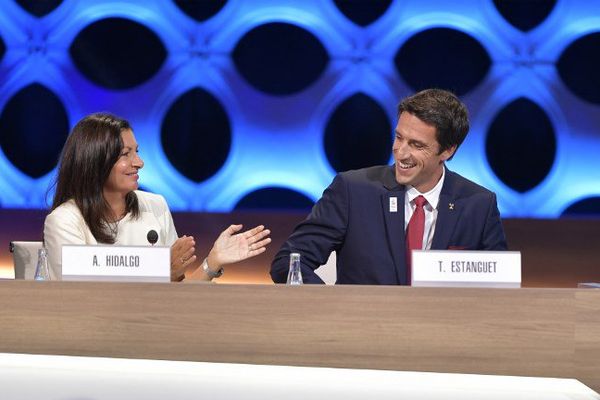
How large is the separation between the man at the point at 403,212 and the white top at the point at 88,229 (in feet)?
1.84

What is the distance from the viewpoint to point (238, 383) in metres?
1.19

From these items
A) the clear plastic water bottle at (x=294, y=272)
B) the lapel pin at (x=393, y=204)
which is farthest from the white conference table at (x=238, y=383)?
the lapel pin at (x=393, y=204)

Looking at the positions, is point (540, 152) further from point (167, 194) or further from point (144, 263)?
point (144, 263)

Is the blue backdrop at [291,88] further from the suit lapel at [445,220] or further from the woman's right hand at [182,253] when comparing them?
the woman's right hand at [182,253]

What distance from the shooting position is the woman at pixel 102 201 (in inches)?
93.7

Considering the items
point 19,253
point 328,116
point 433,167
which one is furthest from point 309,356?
point 328,116

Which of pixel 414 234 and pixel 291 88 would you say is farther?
pixel 291 88

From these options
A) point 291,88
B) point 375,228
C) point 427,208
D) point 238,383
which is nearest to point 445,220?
point 427,208

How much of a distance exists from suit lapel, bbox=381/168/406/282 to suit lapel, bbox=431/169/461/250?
9 centimetres

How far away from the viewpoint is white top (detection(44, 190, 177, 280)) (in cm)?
237

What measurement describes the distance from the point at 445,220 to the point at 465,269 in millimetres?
828

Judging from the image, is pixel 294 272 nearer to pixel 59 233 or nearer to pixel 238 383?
pixel 238 383

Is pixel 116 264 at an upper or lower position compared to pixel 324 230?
lower

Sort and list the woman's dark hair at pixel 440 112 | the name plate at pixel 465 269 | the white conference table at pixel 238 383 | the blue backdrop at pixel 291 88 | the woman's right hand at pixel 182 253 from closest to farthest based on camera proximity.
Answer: the white conference table at pixel 238 383 < the name plate at pixel 465 269 < the woman's right hand at pixel 182 253 < the woman's dark hair at pixel 440 112 < the blue backdrop at pixel 291 88
